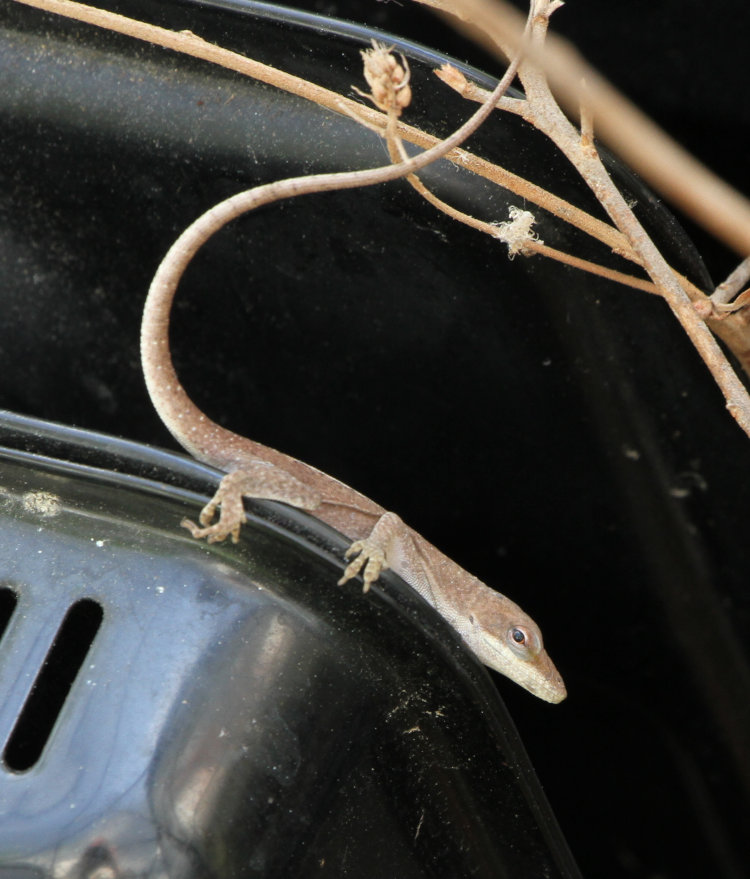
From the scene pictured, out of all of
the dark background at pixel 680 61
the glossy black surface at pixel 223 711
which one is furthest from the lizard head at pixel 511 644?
the dark background at pixel 680 61

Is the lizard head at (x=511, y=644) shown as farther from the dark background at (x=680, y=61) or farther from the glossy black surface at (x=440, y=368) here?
the dark background at (x=680, y=61)

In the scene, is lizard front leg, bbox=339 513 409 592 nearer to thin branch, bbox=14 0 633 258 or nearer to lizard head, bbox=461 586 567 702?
lizard head, bbox=461 586 567 702

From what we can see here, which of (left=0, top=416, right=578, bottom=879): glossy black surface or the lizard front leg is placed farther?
the lizard front leg

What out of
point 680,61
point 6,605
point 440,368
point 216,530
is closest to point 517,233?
point 440,368

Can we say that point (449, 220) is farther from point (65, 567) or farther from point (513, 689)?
point (513, 689)

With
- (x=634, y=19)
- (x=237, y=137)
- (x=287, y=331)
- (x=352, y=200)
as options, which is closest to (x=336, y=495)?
(x=287, y=331)

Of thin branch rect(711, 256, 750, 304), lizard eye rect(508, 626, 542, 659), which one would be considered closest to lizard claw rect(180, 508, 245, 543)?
lizard eye rect(508, 626, 542, 659)
